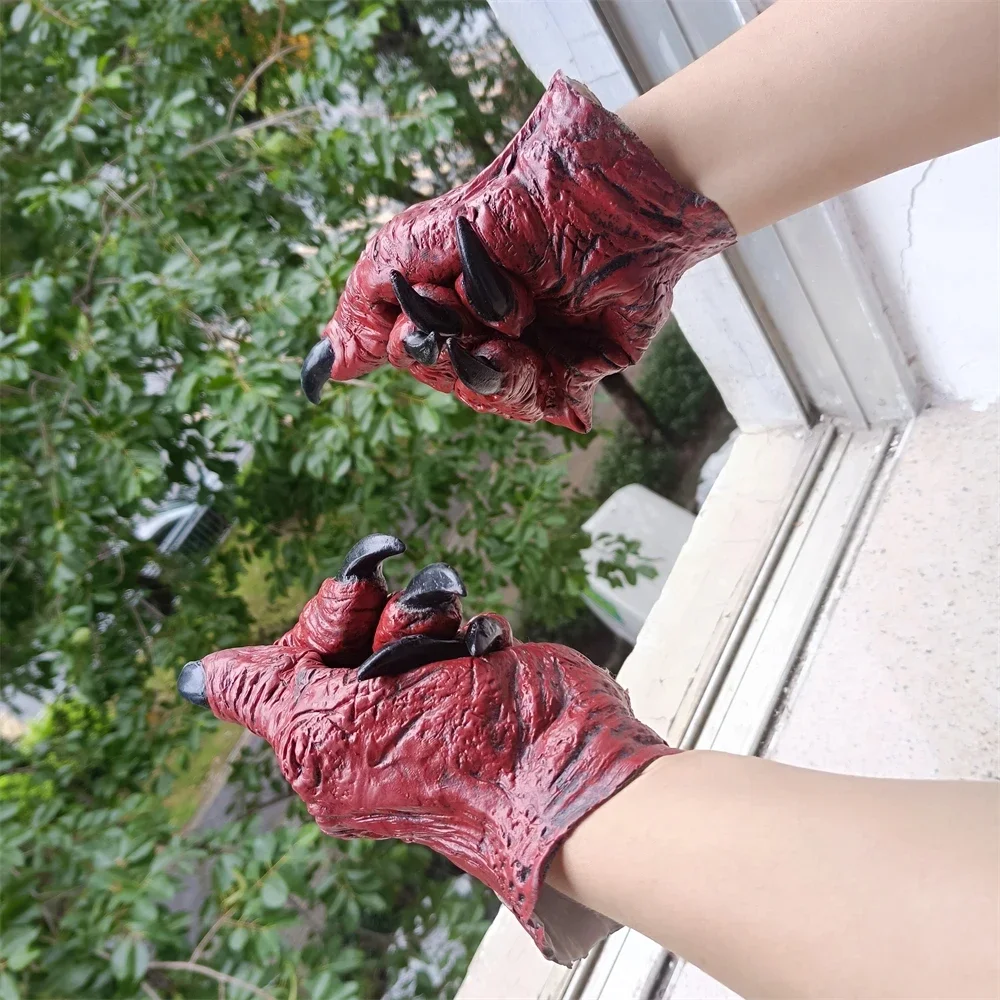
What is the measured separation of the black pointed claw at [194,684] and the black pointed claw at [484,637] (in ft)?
0.75

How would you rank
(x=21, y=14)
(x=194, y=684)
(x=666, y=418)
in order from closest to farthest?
(x=194, y=684) → (x=21, y=14) → (x=666, y=418)

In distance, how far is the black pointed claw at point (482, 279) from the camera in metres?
0.53

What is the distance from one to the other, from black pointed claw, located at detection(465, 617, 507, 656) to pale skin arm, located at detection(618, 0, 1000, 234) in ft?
1.13

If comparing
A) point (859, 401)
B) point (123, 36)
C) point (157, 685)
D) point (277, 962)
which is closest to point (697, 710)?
point (859, 401)

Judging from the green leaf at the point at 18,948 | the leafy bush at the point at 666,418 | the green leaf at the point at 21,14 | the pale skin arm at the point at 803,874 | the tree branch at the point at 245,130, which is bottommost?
the green leaf at the point at 18,948

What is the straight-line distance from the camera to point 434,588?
21.3 inches

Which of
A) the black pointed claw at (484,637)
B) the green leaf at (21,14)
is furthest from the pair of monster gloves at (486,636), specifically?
the green leaf at (21,14)

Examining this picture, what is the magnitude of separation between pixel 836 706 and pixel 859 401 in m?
0.43

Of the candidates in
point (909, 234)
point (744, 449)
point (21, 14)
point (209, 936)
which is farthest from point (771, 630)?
point (21, 14)

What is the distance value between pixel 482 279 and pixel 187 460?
39.1 inches

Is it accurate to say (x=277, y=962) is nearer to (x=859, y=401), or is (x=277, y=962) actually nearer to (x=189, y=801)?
(x=189, y=801)

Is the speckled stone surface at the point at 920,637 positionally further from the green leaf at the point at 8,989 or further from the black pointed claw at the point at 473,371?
the green leaf at the point at 8,989

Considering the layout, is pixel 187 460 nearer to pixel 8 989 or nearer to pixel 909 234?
pixel 8 989

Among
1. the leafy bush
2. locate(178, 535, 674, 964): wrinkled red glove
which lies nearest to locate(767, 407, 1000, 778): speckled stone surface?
locate(178, 535, 674, 964): wrinkled red glove
